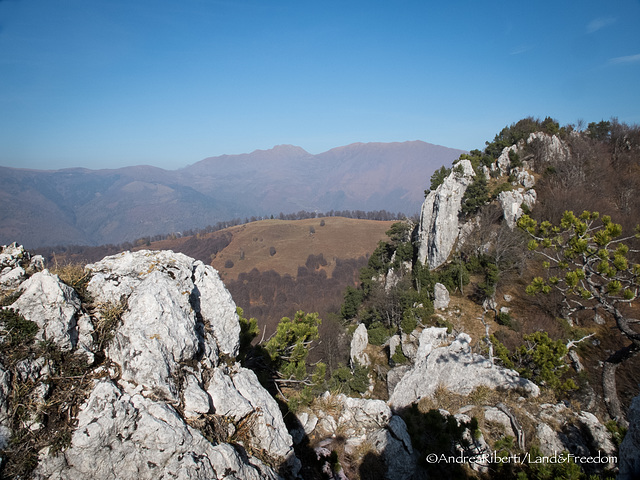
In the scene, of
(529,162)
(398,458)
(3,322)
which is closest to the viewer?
(3,322)

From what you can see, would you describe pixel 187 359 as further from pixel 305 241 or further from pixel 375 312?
pixel 305 241

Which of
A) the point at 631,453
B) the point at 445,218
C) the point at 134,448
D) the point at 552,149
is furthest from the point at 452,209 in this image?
the point at 134,448

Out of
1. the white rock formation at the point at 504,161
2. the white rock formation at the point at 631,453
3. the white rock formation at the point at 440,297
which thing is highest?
the white rock formation at the point at 504,161

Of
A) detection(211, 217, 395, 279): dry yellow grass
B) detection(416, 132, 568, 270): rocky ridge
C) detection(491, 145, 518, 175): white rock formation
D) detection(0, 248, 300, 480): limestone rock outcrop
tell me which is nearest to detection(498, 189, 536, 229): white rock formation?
detection(416, 132, 568, 270): rocky ridge

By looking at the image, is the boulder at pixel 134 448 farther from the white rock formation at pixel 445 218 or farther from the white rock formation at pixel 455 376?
the white rock formation at pixel 445 218

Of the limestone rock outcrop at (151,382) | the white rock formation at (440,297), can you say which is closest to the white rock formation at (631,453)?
the limestone rock outcrop at (151,382)

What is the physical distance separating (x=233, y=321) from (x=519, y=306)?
2648cm

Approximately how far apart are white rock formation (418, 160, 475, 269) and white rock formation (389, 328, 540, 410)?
959 inches

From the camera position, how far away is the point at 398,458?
23.7 feet

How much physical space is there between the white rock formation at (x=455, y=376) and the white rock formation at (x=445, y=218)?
24.4 metres

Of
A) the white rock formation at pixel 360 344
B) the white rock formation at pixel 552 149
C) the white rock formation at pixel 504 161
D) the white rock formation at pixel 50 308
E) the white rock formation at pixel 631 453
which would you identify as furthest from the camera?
the white rock formation at pixel 504 161

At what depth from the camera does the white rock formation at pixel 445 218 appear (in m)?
36.6

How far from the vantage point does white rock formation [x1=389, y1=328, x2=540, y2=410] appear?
34.0ft

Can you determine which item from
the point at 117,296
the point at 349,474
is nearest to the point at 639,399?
the point at 349,474
